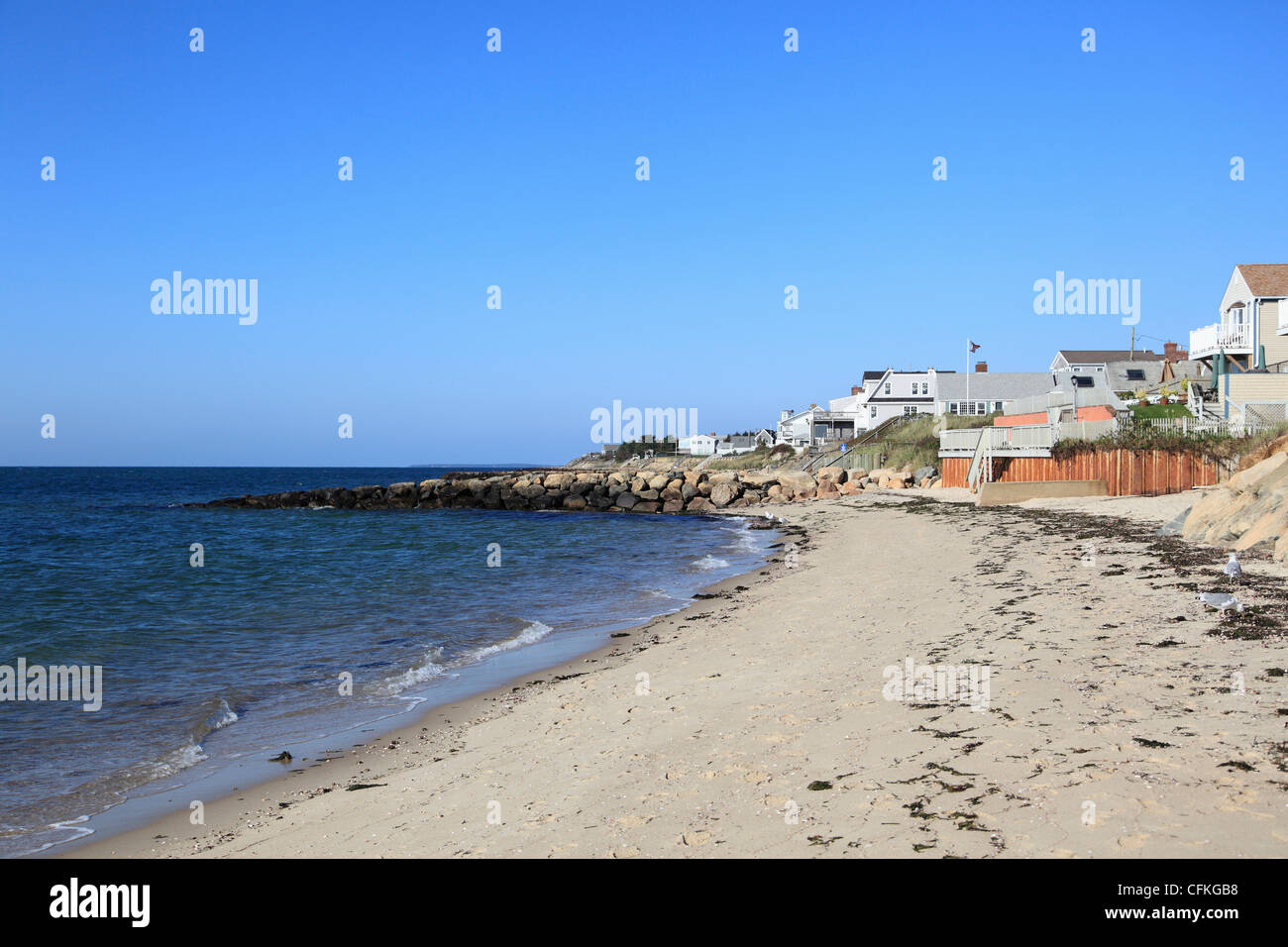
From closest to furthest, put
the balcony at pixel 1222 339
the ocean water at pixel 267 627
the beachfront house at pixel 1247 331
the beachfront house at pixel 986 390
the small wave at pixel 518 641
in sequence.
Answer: the ocean water at pixel 267 627 → the small wave at pixel 518 641 → the beachfront house at pixel 1247 331 → the balcony at pixel 1222 339 → the beachfront house at pixel 986 390

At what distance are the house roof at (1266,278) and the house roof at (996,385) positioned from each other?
1305 inches

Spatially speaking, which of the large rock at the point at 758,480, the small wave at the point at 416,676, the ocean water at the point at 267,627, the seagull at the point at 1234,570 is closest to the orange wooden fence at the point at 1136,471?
the ocean water at the point at 267,627

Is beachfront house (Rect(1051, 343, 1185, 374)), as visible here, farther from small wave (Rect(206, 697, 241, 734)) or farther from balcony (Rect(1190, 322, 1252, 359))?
small wave (Rect(206, 697, 241, 734))

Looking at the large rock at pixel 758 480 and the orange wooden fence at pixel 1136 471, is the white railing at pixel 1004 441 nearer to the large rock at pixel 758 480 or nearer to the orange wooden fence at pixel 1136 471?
the orange wooden fence at pixel 1136 471

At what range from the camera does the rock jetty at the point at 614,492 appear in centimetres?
4959

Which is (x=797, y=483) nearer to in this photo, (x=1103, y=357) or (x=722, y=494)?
(x=722, y=494)

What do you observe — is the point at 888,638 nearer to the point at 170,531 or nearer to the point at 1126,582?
the point at 1126,582

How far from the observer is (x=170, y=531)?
41.7 m

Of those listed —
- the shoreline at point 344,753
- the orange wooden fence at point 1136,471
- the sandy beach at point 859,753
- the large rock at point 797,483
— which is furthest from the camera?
the large rock at point 797,483

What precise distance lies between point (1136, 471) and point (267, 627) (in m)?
25.7

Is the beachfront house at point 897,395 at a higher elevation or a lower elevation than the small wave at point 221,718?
higher

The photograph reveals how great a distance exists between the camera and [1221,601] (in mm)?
9711
